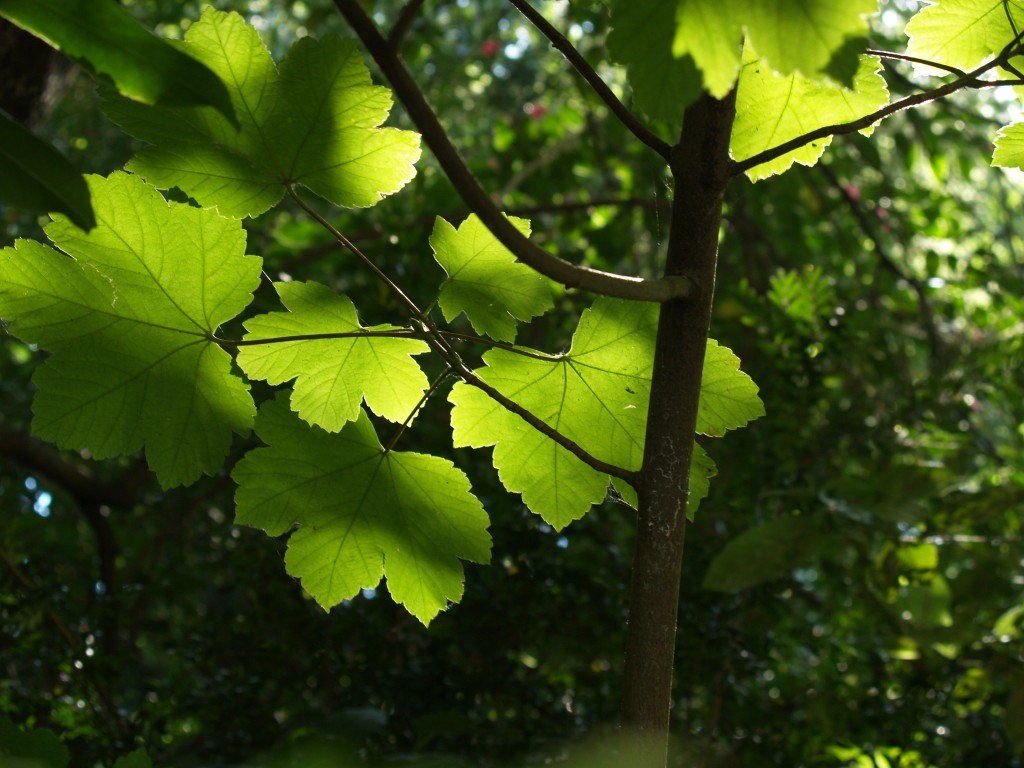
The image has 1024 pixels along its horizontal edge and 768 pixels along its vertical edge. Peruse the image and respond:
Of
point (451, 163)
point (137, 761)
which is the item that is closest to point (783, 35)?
point (451, 163)

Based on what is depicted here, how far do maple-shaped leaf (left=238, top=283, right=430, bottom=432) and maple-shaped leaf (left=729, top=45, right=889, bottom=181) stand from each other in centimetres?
27

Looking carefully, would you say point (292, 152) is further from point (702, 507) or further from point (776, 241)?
point (776, 241)

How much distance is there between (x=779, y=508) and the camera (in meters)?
1.56

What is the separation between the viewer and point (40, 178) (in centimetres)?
47

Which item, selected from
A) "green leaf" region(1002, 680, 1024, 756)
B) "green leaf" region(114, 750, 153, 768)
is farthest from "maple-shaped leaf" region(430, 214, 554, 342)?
"green leaf" region(1002, 680, 1024, 756)

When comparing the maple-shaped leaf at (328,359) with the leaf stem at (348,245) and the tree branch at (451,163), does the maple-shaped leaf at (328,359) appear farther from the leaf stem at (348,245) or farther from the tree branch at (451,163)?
the tree branch at (451,163)

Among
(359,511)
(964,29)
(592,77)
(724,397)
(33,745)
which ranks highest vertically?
(964,29)

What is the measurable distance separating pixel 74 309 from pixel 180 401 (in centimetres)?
9

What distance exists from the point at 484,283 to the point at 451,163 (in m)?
0.24

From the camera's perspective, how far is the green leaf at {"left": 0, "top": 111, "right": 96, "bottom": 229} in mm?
470

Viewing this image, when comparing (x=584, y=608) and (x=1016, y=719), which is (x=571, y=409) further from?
(x=1016, y=719)

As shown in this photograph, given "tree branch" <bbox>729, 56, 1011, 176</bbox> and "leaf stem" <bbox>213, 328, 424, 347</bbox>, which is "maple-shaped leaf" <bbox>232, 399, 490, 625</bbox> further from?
"tree branch" <bbox>729, 56, 1011, 176</bbox>

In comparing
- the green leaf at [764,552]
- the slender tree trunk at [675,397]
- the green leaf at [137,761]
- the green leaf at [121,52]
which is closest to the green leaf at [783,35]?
the slender tree trunk at [675,397]

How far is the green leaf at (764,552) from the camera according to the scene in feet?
4.33
